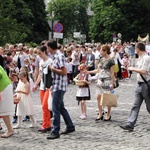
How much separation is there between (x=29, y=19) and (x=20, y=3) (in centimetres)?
193

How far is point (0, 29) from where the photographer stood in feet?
92.4

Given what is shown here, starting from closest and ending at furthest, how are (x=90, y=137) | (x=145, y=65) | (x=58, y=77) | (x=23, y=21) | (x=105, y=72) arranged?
(x=58, y=77) < (x=90, y=137) < (x=145, y=65) < (x=105, y=72) < (x=23, y=21)

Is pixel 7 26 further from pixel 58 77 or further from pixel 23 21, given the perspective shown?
pixel 58 77

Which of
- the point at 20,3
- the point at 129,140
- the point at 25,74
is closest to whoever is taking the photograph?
the point at 129,140

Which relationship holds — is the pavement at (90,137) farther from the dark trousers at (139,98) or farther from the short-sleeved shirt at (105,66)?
the short-sleeved shirt at (105,66)

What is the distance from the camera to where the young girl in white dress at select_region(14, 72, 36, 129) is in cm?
956

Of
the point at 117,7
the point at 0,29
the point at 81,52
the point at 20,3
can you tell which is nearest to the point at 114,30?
the point at 117,7

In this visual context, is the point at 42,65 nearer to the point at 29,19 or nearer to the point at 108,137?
the point at 108,137

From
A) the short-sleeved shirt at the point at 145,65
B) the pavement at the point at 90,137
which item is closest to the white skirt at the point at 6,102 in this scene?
the pavement at the point at 90,137

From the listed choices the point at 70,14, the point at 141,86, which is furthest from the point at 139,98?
the point at 70,14

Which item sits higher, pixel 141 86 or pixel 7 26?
pixel 7 26

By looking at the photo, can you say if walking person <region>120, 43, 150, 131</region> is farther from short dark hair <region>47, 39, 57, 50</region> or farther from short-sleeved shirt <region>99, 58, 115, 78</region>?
short dark hair <region>47, 39, 57, 50</region>

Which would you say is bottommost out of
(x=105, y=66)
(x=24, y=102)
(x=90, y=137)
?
(x=90, y=137)

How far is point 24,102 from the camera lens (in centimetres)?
965
